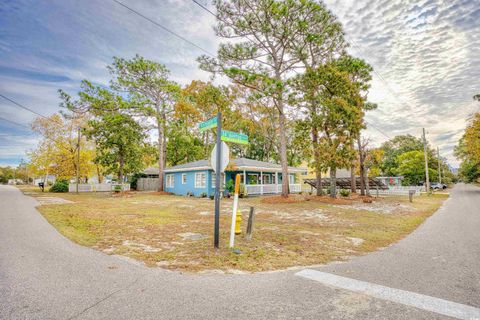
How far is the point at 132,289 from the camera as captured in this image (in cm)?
333

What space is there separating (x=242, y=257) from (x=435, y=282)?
10.6 ft

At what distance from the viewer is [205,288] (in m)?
3.40

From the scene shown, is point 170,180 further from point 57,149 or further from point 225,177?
point 57,149

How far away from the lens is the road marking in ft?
9.02

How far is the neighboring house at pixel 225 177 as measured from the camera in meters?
22.9

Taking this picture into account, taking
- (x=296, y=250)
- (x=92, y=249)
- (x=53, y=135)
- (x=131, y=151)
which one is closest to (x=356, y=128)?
(x=296, y=250)

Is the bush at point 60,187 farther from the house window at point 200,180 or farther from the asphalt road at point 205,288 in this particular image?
the asphalt road at point 205,288

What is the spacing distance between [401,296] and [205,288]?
267 centimetres

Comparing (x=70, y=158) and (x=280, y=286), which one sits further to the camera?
(x=70, y=158)

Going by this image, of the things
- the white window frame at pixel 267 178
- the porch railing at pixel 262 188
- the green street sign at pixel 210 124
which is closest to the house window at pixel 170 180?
the porch railing at pixel 262 188

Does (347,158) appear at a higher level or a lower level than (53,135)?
lower

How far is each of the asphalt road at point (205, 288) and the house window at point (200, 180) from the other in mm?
17849

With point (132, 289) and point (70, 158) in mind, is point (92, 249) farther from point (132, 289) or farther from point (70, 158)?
point (70, 158)

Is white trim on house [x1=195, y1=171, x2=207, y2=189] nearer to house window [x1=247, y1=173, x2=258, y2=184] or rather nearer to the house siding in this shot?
the house siding
